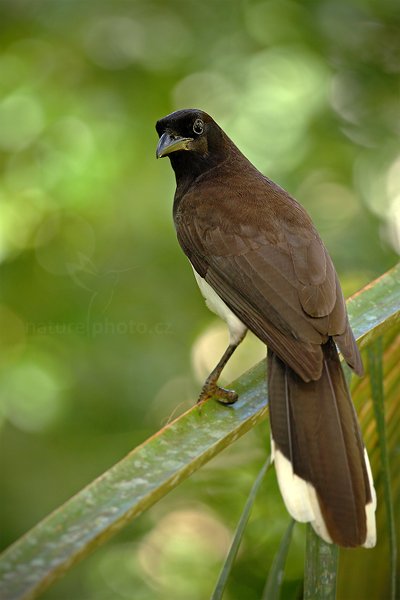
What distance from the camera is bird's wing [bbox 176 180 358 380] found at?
2.46m

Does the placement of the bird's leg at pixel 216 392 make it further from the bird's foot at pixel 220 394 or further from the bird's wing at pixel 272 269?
the bird's wing at pixel 272 269

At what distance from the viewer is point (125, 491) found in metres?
1.49

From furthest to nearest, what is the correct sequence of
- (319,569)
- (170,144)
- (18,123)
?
(18,123) → (170,144) → (319,569)

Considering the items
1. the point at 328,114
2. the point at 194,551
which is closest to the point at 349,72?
the point at 328,114

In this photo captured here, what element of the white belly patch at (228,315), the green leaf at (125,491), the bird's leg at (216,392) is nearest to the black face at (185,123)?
the white belly patch at (228,315)

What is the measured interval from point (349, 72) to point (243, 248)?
8.24 feet

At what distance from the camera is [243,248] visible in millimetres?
2904

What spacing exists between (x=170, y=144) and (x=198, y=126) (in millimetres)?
233

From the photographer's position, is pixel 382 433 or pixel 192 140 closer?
pixel 382 433

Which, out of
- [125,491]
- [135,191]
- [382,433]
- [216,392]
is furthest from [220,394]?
[135,191]

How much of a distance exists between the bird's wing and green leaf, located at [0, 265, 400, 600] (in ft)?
0.87

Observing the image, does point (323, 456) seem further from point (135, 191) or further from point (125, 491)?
point (135, 191)

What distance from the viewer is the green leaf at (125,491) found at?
49.8 inches

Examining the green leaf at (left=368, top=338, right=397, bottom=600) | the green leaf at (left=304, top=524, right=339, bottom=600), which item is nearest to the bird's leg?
the green leaf at (left=368, top=338, right=397, bottom=600)
